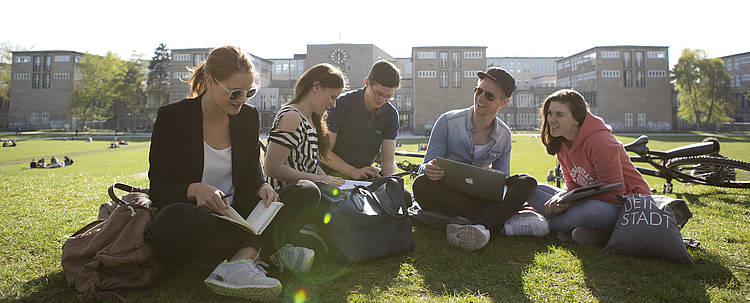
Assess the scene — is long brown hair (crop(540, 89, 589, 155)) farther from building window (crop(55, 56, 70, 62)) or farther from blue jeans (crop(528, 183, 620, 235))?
building window (crop(55, 56, 70, 62))

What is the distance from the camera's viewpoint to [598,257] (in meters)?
2.85

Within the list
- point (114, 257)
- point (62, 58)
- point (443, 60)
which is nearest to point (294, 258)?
point (114, 257)

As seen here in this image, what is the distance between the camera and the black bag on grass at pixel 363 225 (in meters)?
2.61

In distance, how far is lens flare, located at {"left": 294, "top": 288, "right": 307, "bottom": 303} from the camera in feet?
7.03

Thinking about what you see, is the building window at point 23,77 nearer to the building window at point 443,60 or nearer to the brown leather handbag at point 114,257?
the building window at point 443,60

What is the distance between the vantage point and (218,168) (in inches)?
102

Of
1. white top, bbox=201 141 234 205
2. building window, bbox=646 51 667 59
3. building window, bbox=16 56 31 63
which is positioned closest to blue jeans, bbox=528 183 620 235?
white top, bbox=201 141 234 205

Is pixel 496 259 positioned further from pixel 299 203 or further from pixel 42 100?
pixel 42 100

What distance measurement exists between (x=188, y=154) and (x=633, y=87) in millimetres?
64051

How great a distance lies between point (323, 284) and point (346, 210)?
0.48 meters

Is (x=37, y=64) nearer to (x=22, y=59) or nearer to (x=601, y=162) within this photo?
(x=22, y=59)

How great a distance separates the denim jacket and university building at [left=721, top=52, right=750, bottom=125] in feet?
246

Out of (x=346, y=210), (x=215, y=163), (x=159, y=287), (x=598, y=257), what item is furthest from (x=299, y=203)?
(x=598, y=257)

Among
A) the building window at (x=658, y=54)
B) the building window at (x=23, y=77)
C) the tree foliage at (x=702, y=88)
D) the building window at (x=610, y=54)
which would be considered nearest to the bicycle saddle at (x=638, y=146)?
the building window at (x=610, y=54)
